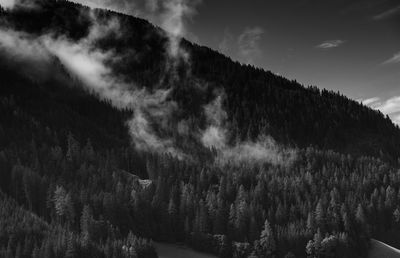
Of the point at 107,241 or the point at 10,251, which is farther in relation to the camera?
the point at 107,241

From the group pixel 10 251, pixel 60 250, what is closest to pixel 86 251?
pixel 60 250

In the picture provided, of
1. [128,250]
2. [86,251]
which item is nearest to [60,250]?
[86,251]

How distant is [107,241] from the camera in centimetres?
19988

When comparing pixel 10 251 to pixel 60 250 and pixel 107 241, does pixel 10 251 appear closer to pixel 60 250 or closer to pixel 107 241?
pixel 60 250

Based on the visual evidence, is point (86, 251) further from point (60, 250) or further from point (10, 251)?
point (10, 251)

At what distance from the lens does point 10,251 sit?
182000 mm

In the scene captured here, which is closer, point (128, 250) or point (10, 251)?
point (10, 251)

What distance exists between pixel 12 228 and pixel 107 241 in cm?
3090

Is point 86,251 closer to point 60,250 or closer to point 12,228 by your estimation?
point 60,250

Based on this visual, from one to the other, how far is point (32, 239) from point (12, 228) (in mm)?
8611

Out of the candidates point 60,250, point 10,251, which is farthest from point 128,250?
point 10,251

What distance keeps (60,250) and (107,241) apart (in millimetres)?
18028

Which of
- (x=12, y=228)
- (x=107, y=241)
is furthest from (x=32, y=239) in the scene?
(x=107, y=241)

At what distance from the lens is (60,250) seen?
Result: 18700cm
